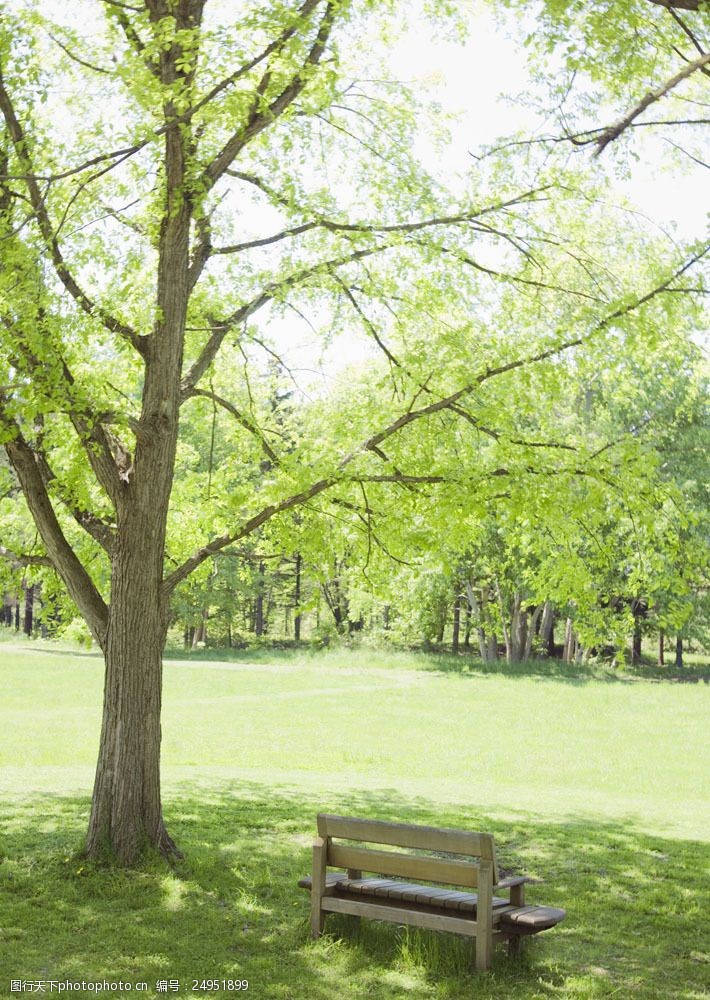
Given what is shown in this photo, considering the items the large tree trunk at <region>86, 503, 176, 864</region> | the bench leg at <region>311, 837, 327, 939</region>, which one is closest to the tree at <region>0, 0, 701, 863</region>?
the large tree trunk at <region>86, 503, 176, 864</region>

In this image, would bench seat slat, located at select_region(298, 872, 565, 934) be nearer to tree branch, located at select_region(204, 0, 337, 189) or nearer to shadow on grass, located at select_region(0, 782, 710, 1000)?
shadow on grass, located at select_region(0, 782, 710, 1000)

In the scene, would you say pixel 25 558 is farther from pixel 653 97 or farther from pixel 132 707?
pixel 653 97

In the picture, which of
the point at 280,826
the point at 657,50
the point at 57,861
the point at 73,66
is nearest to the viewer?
the point at 657,50

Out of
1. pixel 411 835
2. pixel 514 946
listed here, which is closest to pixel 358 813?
pixel 514 946

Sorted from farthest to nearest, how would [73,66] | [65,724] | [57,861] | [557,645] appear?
[557,645], [65,724], [73,66], [57,861]

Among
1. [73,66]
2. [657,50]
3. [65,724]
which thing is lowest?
[65,724]

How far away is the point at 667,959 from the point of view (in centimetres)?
622

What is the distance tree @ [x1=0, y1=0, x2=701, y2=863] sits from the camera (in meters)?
7.67

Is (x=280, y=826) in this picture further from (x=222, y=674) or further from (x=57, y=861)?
(x=222, y=674)

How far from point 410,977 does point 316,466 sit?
418cm

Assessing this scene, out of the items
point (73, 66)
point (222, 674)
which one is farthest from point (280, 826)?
point (222, 674)

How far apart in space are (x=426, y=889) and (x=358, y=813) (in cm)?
588

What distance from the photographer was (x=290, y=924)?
6.77 meters

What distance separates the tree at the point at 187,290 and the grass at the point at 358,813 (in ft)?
4.78
